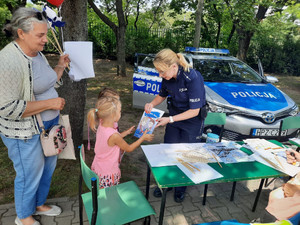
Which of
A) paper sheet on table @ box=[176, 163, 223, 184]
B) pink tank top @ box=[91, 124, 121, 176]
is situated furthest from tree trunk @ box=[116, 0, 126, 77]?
paper sheet on table @ box=[176, 163, 223, 184]

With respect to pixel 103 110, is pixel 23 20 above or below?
above

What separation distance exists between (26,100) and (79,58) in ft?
3.07

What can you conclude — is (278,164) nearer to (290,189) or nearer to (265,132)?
(290,189)

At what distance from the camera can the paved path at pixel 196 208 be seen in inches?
101

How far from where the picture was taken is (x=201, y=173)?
6.58ft

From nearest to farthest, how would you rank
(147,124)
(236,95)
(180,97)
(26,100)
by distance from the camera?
(26,100) → (147,124) → (180,97) → (236,95)

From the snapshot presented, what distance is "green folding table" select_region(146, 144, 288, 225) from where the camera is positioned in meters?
1.87

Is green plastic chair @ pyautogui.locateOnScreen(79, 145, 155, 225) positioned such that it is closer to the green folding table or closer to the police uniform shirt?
the green folding table

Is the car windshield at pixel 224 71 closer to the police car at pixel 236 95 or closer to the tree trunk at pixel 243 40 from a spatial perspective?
the police car at pixel 236 95

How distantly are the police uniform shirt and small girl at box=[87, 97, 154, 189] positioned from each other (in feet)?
2.13

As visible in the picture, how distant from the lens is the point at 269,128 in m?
3.86

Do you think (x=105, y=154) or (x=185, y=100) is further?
(x=185, y=100)

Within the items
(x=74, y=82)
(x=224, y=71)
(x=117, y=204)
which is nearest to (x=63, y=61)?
(x=74, y=82)

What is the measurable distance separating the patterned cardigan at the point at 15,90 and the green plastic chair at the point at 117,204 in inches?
21.7
